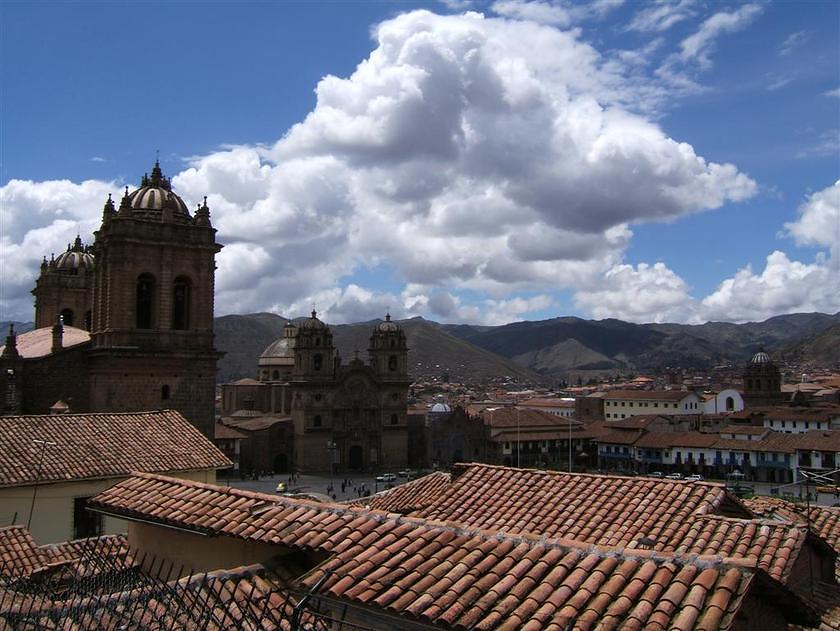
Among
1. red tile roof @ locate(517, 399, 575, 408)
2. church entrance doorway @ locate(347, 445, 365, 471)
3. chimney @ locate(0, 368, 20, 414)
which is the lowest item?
church entrance doorway @ locate(347, 445, 365, 471)

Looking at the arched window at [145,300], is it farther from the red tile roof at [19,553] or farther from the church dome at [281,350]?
the church dome at [281,350]

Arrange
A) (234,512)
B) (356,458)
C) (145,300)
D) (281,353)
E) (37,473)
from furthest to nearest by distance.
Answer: (281,353) → (356,458) → (145,300) → (37,473) → (234,512)

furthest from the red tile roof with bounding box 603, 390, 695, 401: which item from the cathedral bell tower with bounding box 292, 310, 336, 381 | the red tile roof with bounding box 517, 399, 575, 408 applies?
the cathedral bell tower with bounding box 292, 310, 336, 381

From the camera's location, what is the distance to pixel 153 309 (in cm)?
2847

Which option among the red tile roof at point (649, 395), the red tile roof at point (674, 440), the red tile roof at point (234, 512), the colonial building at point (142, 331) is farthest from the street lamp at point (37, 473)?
the red tile roof at point (649, 395)

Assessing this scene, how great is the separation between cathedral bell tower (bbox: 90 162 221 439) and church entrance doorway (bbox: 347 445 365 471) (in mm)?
35832

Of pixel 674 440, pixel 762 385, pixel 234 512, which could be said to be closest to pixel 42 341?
pixel 234 512

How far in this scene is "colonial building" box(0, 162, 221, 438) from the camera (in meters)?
27.2

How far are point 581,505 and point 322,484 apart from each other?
152ft

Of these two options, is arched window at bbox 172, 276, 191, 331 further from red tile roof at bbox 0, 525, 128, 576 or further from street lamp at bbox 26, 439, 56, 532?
red tile roof at bbox 0, 525, 128, 576

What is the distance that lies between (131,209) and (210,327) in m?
5.24

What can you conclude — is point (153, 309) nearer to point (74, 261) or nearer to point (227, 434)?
point (74, 261)

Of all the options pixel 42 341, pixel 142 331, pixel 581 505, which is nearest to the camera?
pixel 581 505

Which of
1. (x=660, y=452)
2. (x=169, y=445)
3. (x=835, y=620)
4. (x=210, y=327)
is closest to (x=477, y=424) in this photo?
(x=660, y=452)
